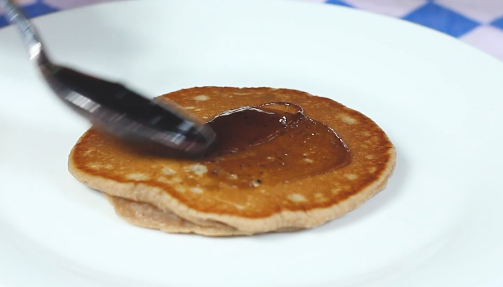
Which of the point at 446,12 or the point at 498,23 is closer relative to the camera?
the point at 498,23

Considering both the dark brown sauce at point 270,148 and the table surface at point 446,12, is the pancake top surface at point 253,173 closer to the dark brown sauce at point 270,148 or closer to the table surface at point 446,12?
the dark brown sauce at point 270,148

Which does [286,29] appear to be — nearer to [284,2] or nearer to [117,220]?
[284,2]

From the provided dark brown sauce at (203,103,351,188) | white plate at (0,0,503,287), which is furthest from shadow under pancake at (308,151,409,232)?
dark brown sauce at (203,103,351,188)

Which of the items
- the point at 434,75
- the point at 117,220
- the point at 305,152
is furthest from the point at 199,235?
the point at 434,75

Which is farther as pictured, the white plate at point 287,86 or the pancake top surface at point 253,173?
the pancake top surface at point 253,173

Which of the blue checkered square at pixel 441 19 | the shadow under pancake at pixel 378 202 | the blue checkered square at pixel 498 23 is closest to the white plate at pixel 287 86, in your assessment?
the shadow under pancake at pixel 378 202

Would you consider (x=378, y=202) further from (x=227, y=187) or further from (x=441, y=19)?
(x=441, y=19)

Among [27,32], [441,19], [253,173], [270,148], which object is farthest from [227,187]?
[441,19]
